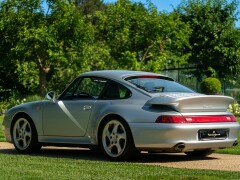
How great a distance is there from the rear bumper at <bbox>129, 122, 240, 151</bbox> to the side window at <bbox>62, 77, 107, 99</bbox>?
1.16m

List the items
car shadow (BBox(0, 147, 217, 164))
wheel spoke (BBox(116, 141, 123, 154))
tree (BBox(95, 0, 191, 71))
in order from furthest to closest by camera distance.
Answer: tree (BBox(95, 0, 191, 71)) → car shadow (BBox(0, 147, 217, 164)) → wheel spoke (BBox(116, 141, 123, 154))

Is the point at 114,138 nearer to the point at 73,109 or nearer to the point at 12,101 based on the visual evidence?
the point at 73,109

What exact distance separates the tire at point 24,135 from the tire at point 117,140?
1.51 metres

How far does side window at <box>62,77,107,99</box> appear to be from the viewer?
10168 mm

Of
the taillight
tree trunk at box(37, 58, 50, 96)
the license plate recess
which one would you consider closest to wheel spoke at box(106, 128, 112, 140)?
the taillight

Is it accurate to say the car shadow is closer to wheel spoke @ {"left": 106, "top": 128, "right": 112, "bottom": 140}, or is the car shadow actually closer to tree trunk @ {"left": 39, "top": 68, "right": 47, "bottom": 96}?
→ wheel spoke @ {"left": 106, "top": 128, "right": 112, "bottom": 140}

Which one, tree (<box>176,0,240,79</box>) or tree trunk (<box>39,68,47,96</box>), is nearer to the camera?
tree trunk (<box>39,68,47,96</box>)

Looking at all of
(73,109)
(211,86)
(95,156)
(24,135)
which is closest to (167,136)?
(95,156)

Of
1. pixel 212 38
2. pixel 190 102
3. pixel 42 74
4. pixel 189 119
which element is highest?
pixel 212 38

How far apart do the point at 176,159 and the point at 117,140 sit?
3.32 feet

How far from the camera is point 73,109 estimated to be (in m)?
10.2

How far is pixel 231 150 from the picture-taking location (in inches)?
432

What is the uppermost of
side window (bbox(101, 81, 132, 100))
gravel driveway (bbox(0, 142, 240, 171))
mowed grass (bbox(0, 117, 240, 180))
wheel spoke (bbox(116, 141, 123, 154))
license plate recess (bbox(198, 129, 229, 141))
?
side window (bbox(101, 81, 132, 100))

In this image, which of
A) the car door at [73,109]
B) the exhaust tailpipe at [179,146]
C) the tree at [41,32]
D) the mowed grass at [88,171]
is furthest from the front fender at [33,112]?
the tree at [41,32]
